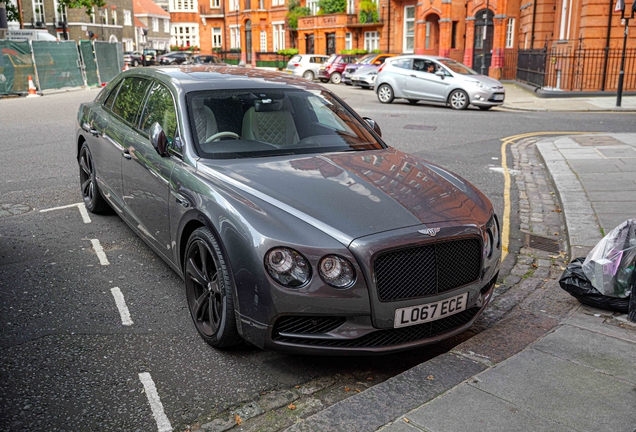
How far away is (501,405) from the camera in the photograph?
3004 mm

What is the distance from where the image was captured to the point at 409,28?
44375 millimetres

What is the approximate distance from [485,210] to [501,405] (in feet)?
4.59

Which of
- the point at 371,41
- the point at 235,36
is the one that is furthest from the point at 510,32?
the point at 235,36

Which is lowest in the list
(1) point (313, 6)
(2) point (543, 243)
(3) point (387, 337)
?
(2) point (543, 243)

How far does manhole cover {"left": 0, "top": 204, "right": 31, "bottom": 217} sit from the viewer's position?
695 cm

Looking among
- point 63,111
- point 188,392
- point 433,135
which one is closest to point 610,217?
point 188,392

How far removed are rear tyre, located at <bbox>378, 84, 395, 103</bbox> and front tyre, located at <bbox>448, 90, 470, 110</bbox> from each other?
239 centimetres

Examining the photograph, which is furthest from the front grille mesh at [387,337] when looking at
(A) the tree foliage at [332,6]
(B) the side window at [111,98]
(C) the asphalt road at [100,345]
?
(A) the tree foliage at [332,6]

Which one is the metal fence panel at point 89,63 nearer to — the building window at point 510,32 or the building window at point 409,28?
the building window at point 409,28

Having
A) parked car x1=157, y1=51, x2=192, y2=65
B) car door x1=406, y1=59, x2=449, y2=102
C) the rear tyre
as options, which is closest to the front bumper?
car door x1=406, y1=59, x2=449, y2=102

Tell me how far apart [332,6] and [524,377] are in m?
50.4

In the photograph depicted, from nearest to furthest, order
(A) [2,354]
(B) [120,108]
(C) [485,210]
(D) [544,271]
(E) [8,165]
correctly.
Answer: (A) [2,354] → (C) [485,210] → (D) [544,271] → (B) [120,108] → (E) [8,165]

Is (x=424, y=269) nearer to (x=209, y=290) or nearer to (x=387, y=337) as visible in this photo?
(x=387, y=337)

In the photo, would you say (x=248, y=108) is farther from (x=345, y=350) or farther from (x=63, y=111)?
(x=63, y=111)
